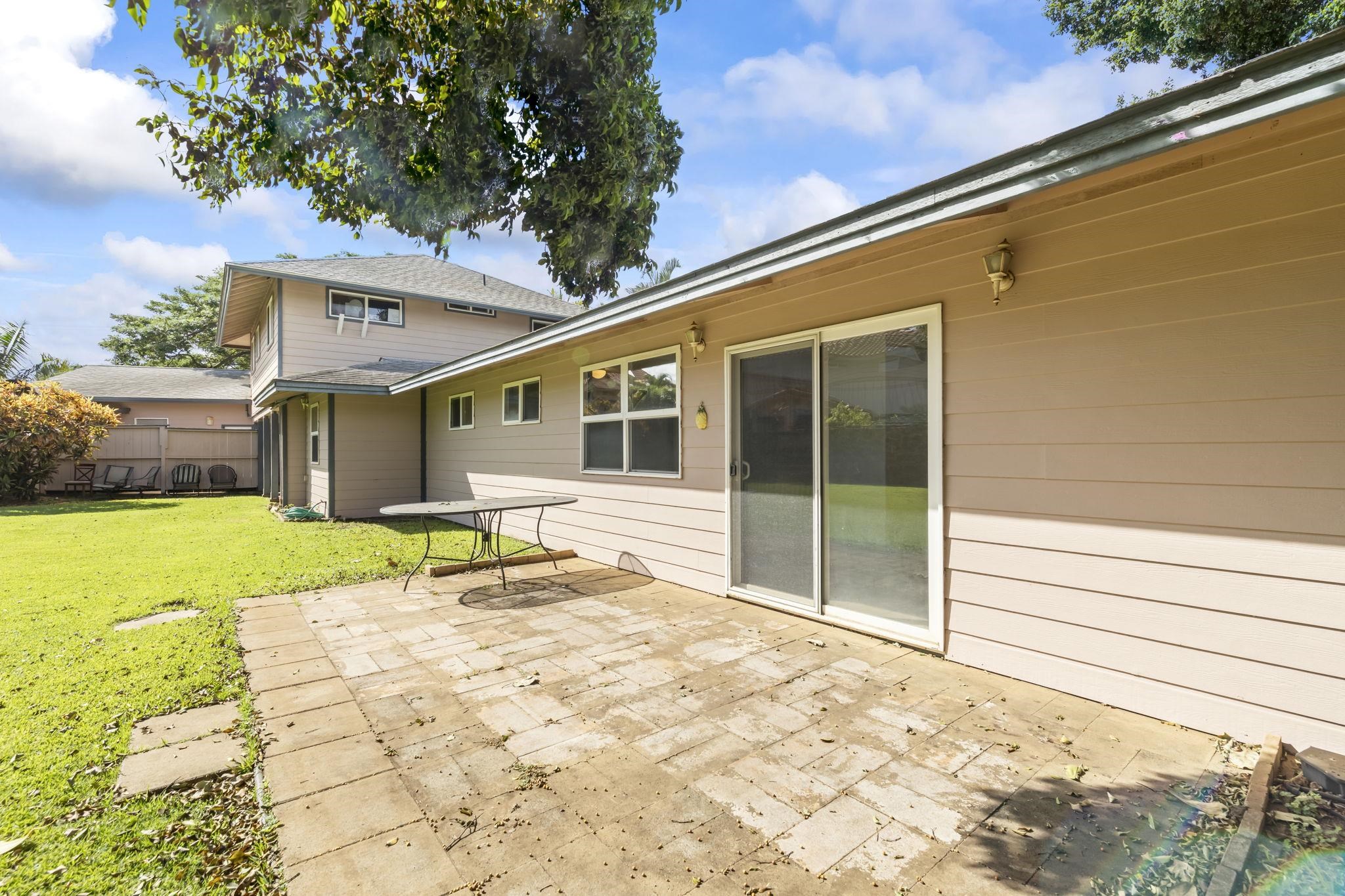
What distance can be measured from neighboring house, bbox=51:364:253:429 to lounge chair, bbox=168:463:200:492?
129cm

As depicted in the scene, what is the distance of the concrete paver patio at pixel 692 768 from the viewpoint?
1.73 meters

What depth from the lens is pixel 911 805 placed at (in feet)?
6.61

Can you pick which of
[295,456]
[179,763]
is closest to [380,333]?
[295,456]

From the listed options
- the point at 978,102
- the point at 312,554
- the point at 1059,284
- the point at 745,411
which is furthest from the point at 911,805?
the point at 978,102

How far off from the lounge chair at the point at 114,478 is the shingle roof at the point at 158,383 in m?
2.20

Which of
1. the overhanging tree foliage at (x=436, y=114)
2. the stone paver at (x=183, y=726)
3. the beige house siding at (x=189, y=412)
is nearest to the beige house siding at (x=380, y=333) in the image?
the beige house siding at (x=189, y=412)

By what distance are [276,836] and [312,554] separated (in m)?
5.66

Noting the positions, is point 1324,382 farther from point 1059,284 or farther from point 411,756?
point 411,756

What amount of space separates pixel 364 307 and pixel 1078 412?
41.5 feet

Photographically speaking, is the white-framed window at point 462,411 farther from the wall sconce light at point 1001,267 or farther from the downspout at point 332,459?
the wall sconce light at point 1001,267

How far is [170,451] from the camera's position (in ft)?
47.6

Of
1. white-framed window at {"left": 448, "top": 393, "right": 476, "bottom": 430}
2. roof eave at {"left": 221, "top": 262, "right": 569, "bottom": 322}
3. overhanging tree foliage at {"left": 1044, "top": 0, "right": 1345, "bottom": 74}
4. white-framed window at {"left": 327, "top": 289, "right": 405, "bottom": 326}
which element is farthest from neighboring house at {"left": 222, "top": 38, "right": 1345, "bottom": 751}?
white-framed window at {"left": 327, "top": 289, "right": 405, "bottom": 326}

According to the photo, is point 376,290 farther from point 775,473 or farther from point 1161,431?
point 1161,431

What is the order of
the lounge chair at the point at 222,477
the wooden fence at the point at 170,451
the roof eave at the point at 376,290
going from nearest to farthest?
the roof eave at the point at 376,290 → the wooden fence at the point at 170,451 → the lounge chair at the point at 222,477
